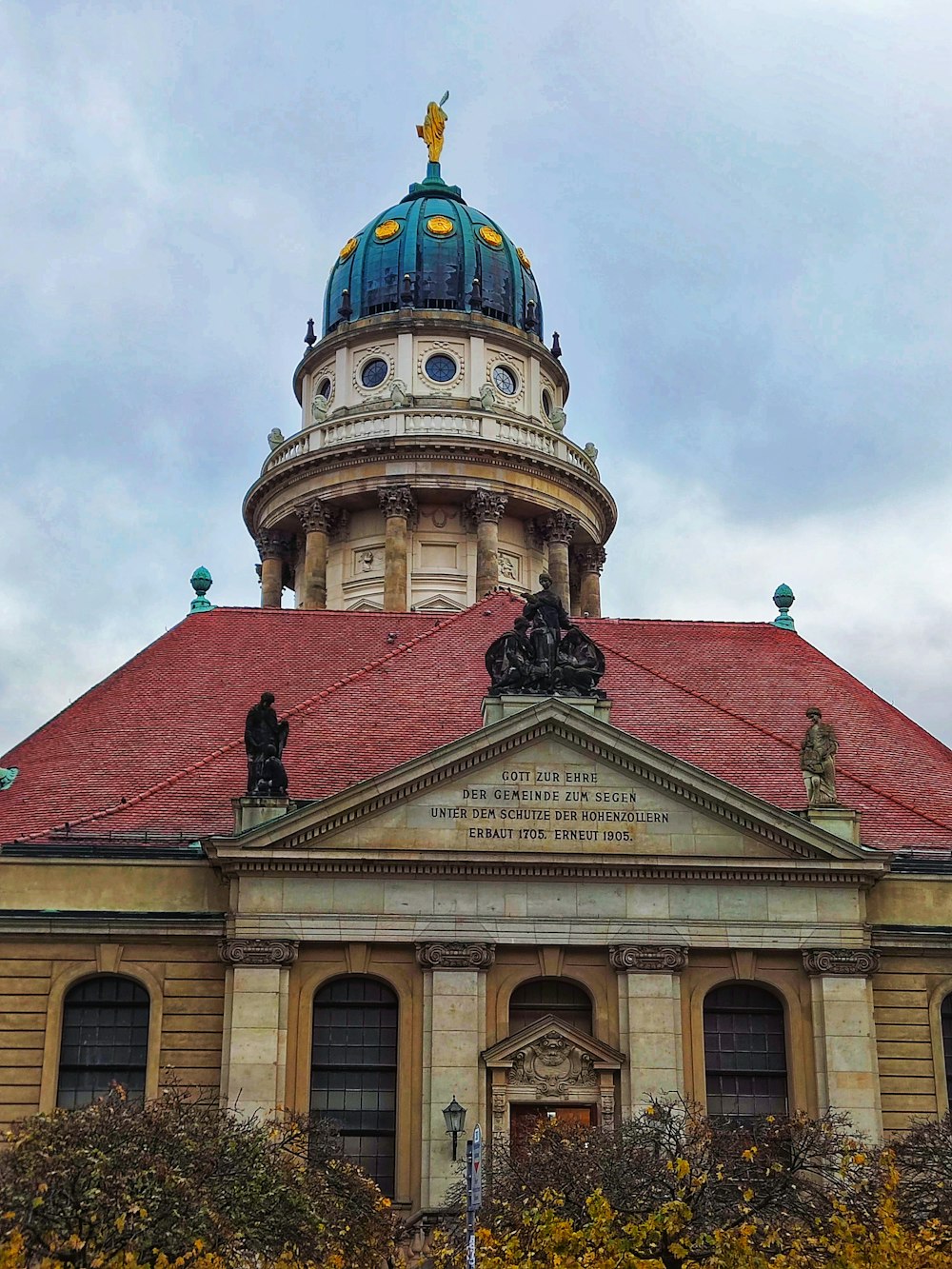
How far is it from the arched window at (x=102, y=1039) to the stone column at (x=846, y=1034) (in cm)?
1292

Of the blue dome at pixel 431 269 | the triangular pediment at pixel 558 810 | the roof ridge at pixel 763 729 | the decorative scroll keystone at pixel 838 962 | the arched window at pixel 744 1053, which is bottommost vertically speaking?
the arched window at pixel 744 1053

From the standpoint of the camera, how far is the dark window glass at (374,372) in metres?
59.7

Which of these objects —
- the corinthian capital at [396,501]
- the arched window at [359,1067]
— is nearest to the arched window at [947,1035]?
the arched window at [359,1067]

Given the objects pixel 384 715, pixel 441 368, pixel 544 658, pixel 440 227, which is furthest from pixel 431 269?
pixel 544 658

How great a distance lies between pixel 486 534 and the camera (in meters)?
56.6

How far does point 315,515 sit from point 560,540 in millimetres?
8322

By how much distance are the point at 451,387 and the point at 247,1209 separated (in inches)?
1572

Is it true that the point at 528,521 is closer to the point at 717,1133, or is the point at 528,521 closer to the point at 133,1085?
the point at 133,1085

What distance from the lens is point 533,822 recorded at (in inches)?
1332

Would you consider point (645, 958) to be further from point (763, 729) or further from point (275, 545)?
point (275, 545)

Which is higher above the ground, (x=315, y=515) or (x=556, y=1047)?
(x=315, y=515)

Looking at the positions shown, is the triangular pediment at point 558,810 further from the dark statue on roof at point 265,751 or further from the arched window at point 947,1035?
the arched window at point 947,1035

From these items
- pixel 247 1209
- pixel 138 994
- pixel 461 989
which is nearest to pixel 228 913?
pixel 138 994

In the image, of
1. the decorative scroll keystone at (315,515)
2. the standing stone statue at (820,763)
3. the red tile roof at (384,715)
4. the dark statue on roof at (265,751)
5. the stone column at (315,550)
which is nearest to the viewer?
the dark statue on roof at (265,751)
